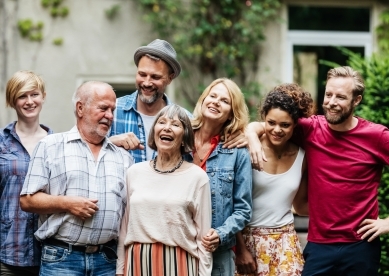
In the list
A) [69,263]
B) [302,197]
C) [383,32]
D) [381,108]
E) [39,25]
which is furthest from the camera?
[383,32]

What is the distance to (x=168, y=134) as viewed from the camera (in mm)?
4219

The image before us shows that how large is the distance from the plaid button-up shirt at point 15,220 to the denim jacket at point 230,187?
3.62ft

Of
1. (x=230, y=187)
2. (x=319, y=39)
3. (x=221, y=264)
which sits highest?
(x=319, y=39)

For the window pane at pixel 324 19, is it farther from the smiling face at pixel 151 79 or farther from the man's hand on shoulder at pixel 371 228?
the man's hand on shoulder at pixel 371 228

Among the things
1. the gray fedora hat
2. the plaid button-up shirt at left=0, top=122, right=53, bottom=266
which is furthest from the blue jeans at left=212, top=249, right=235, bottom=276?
the gray fedora hat

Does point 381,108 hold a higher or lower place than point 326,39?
lower

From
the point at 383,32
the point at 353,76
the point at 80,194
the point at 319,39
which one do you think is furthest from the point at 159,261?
the point at 383,32

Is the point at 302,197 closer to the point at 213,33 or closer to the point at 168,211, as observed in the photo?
the point at 168,211

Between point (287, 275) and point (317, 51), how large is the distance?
202 inches

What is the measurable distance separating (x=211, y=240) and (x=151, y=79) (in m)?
1.19

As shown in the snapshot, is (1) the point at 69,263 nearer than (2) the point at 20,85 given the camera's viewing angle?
Yes

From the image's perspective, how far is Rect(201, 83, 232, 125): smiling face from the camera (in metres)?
4.45

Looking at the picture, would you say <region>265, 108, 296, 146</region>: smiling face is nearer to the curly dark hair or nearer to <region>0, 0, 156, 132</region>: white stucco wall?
the curly dark hair

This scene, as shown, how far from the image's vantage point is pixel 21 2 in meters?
8.80
